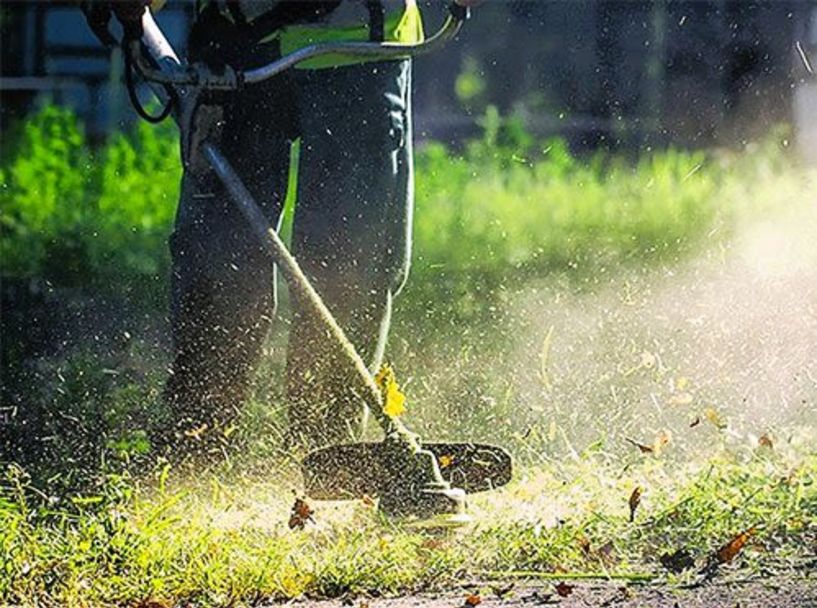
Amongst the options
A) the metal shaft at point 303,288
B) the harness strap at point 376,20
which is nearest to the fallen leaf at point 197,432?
the metal shaft at point 303,288

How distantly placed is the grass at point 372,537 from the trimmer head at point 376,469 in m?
0.06

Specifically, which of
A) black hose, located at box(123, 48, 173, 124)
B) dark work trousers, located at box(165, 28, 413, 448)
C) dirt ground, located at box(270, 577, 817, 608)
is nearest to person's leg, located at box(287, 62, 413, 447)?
dark work trousers, located at box(165, 28, 413, 448)

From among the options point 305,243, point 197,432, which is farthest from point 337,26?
point 197,432

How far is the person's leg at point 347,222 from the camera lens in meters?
4.81

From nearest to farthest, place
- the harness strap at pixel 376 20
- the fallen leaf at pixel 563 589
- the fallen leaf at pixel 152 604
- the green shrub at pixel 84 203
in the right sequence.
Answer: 1. the fallen leaf at pixel 152 604
2. the fallen leaf at pixel 563 589
3. the harness strap at pixel 376 20
4. the green shrub at pixel 84 203

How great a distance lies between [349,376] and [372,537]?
379 millimetres

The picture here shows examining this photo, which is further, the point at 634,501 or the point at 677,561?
the point at 634,501

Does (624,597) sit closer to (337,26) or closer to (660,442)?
(660,442)

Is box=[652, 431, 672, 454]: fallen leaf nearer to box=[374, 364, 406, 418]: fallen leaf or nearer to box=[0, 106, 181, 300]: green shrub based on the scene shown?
box=[374, 364, 406, 418]: fallen leaf

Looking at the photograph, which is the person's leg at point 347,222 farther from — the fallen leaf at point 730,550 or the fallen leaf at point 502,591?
the fallen leaf at point 730,550

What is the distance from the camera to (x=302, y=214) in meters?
4.89

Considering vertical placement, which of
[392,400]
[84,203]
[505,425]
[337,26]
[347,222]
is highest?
[337,26]

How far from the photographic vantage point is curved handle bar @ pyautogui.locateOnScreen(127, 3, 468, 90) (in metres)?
4.46

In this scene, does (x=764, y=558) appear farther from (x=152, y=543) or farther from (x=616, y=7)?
(x=616, y=7)
